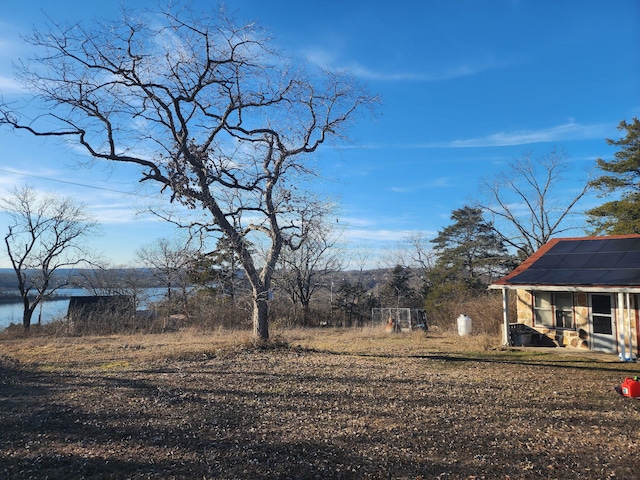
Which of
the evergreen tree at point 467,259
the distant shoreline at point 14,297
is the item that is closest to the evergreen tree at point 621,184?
the evergreen tree at point 467,259

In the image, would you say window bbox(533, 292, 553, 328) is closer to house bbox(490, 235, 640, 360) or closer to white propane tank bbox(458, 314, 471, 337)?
house bbox(490, 235, 640, 360)

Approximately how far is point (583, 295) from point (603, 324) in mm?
887

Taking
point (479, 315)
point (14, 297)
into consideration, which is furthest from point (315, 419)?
point (14, 297)

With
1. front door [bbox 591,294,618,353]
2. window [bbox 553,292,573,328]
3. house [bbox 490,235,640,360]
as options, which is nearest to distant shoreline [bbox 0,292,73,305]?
house [bbox 490,235,640,360]

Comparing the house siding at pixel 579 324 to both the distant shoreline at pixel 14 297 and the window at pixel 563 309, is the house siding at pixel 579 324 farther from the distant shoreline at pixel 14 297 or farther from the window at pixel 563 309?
the distant shoreline at pixel 14 297

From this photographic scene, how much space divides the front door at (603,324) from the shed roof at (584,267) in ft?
2.53

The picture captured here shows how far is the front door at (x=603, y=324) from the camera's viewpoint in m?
11.6

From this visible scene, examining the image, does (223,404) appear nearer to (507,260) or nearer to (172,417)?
(172,417)

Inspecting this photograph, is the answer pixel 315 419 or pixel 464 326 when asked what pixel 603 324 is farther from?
pixel 315 419

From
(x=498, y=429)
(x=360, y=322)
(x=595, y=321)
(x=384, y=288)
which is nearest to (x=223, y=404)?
(x=498, y=429)

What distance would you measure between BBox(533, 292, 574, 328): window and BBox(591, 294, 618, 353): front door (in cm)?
65

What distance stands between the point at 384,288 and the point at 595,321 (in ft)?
76.7

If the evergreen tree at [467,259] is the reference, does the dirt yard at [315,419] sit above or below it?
below

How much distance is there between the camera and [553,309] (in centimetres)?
1308
